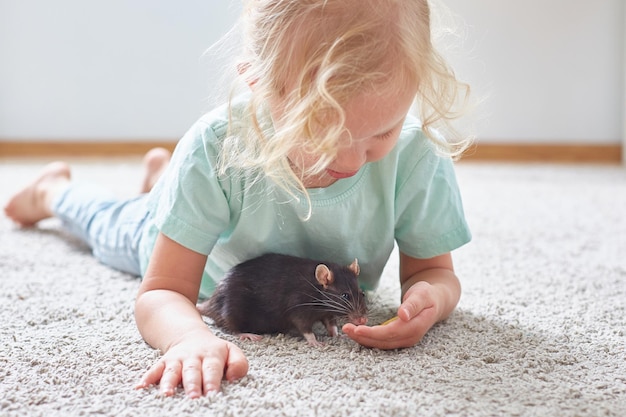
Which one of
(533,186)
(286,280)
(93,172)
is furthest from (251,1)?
(93,172)

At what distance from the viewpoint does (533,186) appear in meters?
2.35

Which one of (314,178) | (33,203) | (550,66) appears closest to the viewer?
(314,178)

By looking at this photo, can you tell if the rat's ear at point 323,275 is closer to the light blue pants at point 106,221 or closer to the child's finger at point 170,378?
the child's finger at point 170,378

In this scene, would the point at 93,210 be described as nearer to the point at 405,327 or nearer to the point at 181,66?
the point at 405,327

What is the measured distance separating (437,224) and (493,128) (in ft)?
7.05

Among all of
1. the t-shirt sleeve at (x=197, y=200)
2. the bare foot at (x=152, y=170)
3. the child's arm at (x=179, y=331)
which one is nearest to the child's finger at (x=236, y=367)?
the child's arm at (x=179, y=331)

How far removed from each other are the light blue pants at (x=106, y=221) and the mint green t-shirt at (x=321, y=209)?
0.72 ft

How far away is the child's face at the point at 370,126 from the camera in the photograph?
31.6 inches

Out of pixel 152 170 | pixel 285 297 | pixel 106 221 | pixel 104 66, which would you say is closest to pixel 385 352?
pixel 285 297

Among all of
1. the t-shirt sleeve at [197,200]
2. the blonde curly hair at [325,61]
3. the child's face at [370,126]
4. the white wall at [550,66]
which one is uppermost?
the blonde curly hair at [325,61]

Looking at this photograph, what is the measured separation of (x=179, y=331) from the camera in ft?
2.96

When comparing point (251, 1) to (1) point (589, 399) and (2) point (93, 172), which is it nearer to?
(1) point (589, 399)

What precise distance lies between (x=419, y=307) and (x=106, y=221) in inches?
30.4

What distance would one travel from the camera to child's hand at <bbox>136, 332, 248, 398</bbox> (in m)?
0.78
